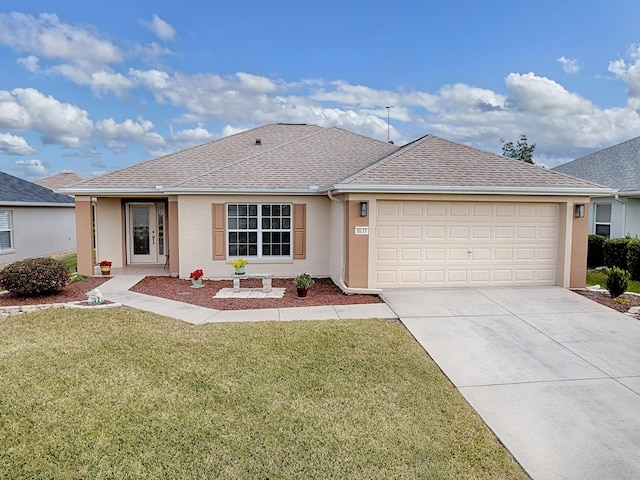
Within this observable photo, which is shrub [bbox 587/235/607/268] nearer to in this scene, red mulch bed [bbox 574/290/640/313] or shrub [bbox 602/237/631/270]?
shrub [bbox 602/237/631/270]

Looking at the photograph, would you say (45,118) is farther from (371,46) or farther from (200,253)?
(371,46)

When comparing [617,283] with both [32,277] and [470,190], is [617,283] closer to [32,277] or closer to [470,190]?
[470,190]

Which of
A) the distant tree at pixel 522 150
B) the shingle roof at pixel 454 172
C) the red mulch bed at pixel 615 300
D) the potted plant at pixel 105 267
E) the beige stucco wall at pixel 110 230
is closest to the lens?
the red mulch bed at pixel 615 300

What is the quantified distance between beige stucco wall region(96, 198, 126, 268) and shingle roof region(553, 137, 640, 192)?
1783 centimetres

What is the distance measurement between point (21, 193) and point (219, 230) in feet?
39.2

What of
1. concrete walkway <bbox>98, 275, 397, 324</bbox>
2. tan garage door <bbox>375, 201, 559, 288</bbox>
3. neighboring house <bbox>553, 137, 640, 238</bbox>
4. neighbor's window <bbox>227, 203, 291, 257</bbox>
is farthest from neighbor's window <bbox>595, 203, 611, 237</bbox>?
neighbor's window <bbox>227, 203, 291, 257</bbox>

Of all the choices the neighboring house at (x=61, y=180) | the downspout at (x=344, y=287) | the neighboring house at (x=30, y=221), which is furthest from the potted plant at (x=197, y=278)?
the neighboring house at (x=61, y=180)

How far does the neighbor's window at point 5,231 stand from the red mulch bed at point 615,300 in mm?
20203

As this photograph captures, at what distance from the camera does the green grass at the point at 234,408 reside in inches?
150

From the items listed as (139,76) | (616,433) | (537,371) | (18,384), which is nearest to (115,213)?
(139,76)

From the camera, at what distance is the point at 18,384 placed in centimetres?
528

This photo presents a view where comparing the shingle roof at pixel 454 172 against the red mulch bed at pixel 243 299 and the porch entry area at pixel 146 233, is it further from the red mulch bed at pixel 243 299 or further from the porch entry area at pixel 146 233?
the porch entry area at pixel 146 233

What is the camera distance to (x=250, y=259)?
12.5m

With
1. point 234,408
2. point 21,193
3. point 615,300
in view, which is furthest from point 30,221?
point 615,300
